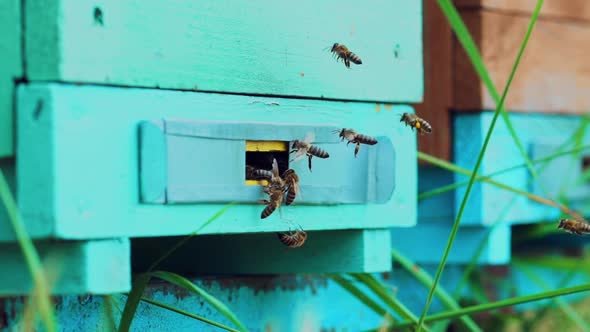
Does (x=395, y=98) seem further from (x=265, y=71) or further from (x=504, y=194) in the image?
(x=504, y=194)

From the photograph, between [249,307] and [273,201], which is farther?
[249,307]

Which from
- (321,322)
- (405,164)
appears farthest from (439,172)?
(405,164)

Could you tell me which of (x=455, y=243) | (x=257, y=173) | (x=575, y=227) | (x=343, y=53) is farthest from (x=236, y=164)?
(x=455, y=243)

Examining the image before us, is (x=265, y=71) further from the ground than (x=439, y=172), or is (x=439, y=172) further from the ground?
(x=265, y=71)

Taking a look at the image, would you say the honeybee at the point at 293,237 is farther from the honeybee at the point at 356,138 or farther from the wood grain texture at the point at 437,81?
the wood grain texture at the point at 437,81

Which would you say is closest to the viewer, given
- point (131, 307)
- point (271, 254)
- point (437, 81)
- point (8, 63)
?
point (8, 63)

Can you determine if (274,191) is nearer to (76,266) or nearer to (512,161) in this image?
(76,266)
